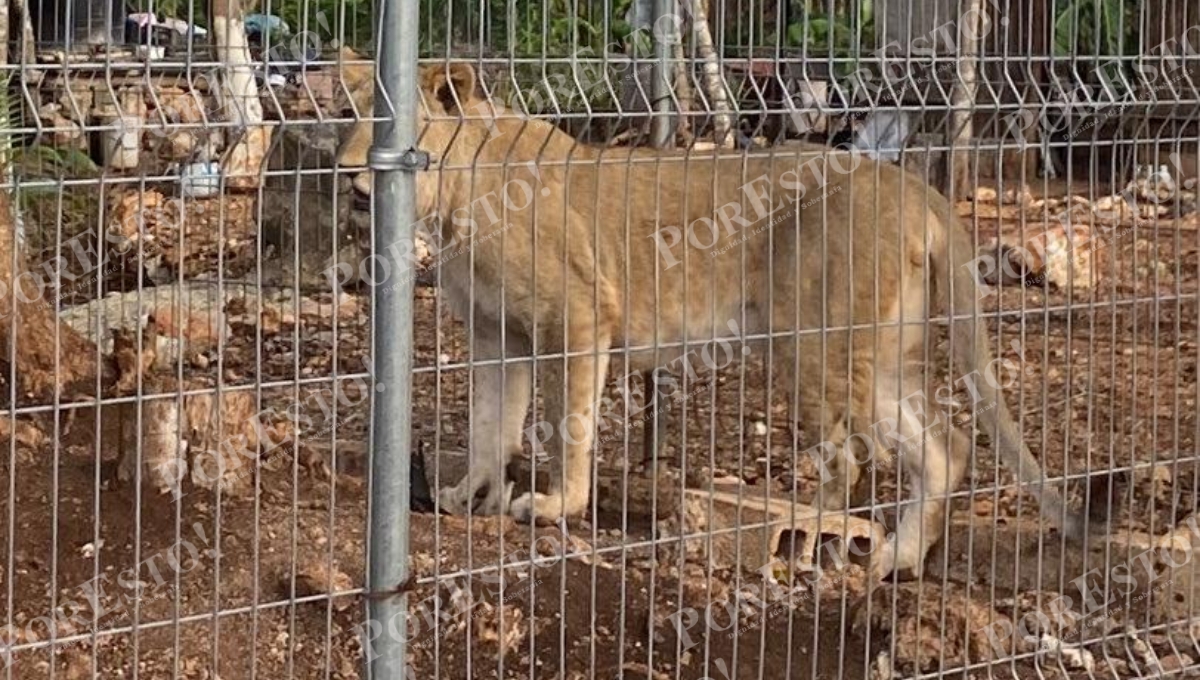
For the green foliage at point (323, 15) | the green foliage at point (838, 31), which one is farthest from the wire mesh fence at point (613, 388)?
the green foliage at point (838, 31)

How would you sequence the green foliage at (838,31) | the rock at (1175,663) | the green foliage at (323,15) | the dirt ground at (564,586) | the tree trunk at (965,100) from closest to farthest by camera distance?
1. the dirt ground at (564,586)
2. the tree trunk at (965,100)
3. the green foliage at (323,15)
4. the rock at (1175,663)
5. the green foliage at (838,31)

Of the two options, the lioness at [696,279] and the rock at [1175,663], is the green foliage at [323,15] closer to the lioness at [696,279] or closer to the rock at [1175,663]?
the lioness at [696,279]

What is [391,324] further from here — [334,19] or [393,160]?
[334,19]

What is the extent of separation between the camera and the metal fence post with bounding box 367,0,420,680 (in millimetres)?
4250

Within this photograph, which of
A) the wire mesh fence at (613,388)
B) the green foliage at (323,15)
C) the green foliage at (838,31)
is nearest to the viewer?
the wire mesh fence at (613,388)

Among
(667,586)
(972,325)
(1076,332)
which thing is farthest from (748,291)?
(1076,332)

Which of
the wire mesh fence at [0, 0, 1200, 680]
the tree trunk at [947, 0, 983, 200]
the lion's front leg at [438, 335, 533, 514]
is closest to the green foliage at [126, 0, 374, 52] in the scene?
the wire mesh fence at [0, 0, 1200, 680]

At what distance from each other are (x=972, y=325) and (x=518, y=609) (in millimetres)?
2069

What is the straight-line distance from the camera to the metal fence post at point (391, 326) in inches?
167

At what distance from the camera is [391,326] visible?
429 centimetres

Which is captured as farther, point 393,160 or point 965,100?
point 965,100

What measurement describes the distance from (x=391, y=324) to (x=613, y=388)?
5.03 m

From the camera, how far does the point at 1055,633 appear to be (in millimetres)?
6188

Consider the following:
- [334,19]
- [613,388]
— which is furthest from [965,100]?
[334,19]
